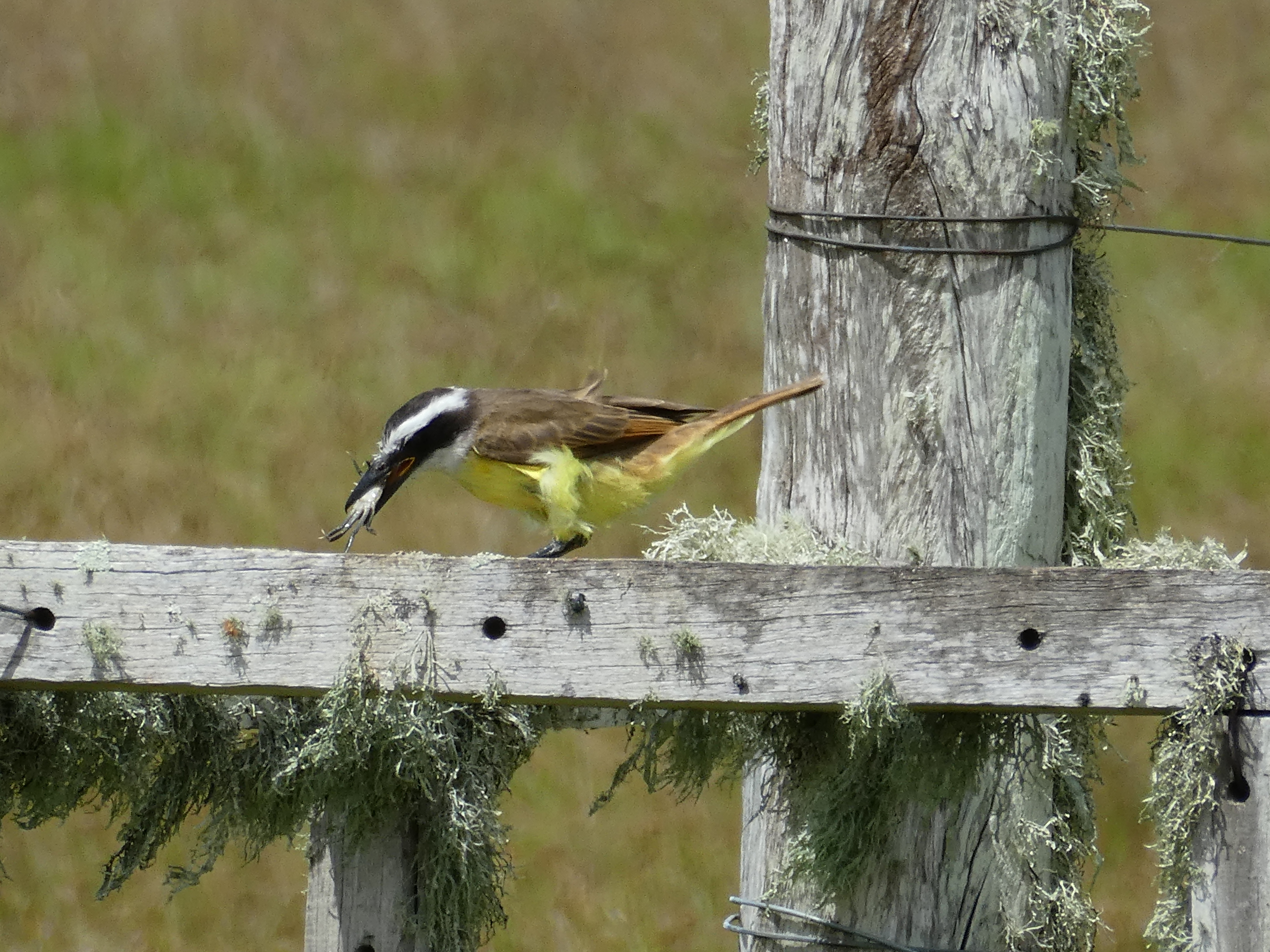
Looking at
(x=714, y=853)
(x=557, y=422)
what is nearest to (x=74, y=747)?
(x=557, y=422)

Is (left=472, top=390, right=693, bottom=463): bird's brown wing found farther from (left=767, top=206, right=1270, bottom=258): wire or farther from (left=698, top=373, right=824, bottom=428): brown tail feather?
(left=767, top=206, right=1270, bottom=258): wire

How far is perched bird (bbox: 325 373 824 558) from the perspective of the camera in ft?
13.4

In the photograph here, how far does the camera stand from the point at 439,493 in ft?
27.3

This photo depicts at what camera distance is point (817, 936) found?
11.0ft

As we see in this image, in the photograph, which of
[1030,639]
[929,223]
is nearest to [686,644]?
[1030,639]

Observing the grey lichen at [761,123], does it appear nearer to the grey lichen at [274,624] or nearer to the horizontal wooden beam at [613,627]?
the horizontal wooden beam at [613,627]

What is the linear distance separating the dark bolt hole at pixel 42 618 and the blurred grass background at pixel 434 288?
402 centimetres

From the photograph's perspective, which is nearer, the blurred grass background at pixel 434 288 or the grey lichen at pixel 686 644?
the grey lichen at pixel 686 644

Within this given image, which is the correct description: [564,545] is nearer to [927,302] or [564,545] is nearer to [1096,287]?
[927,302]

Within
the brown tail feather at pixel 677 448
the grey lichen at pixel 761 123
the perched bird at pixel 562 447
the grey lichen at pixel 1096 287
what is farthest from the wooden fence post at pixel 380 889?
the grey lichen at pixel 761 123

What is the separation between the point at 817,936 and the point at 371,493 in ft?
4.56

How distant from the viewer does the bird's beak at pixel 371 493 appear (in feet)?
10.9

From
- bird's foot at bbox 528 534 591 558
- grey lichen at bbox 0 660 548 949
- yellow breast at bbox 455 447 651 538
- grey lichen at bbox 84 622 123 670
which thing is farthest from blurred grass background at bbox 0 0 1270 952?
grey lichen at bbox 84 622 123 670

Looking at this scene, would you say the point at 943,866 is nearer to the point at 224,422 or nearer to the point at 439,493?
the point at 439,493
